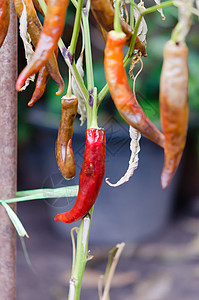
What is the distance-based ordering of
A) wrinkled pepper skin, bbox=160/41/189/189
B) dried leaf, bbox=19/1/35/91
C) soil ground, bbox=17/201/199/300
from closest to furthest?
wrinkled pepper skin, bbox=160/41/189/189 < dried leaf, bbox=19/1/35/91 < soil ground, bbox=17/201/199/300

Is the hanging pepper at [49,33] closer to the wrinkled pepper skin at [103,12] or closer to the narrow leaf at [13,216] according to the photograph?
the wrinkled pepper skin at [103,12]

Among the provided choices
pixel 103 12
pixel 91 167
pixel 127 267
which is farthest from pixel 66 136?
pixel 127 267

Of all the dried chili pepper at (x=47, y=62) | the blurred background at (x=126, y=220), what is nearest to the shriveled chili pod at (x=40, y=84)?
the dried chili pepper at (x=47, y=62)

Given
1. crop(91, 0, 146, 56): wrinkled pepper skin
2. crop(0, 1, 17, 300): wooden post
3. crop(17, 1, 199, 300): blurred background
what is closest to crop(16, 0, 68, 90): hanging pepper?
crop(91, 0, 146, 56): wrinkled pepper skin

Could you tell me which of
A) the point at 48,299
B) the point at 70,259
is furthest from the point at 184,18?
the point at 70,259

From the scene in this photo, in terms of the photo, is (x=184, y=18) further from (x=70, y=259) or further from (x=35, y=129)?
(x=35, y=129)

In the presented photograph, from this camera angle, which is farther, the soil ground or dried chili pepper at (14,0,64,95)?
the soil ground

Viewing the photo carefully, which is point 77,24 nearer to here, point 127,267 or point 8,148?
point 8,148

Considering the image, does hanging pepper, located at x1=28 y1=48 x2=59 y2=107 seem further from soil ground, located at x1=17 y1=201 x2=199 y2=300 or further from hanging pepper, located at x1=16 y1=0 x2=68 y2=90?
soil ground, located at x1=17 y1=201 x2=199 y2=300
